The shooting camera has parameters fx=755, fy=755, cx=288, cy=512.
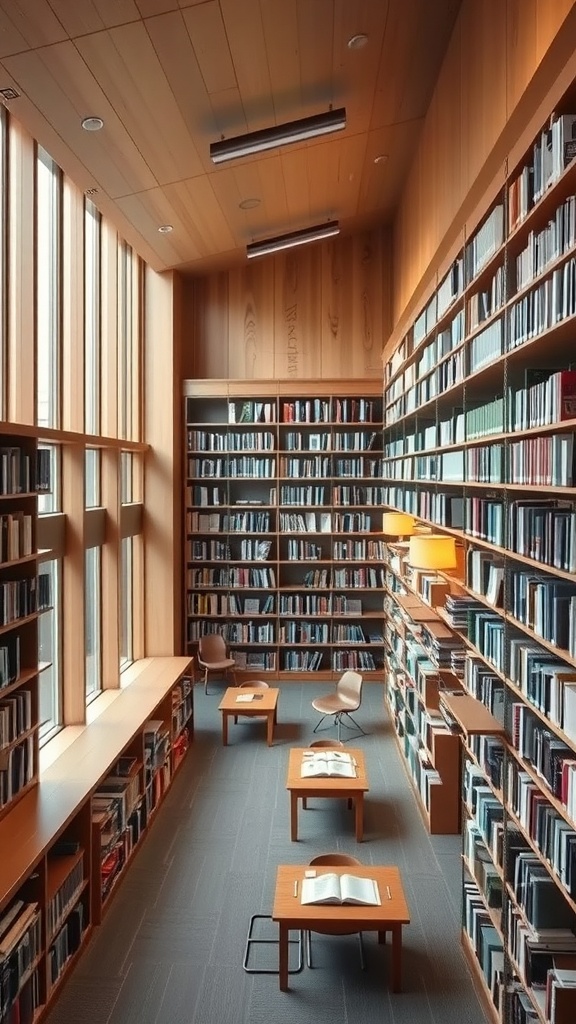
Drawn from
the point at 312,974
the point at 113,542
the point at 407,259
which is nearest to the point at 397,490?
the point at 407,259

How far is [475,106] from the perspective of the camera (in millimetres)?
3984

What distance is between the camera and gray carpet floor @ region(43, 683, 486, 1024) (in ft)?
11.5

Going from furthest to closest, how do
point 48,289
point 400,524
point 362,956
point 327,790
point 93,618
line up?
point 93,618 → point 400,524 → point 48,289 → point 327,790 → point 362,956

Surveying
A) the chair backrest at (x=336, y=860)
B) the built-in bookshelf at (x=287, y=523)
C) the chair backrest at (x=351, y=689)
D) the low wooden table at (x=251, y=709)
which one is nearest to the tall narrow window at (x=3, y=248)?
the chair backrest at (x=336, y=860)

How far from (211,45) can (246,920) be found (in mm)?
4892

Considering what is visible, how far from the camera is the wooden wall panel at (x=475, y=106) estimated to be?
9.32 feet

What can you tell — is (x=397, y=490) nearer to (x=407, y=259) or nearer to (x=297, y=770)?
(x=407, y=259)

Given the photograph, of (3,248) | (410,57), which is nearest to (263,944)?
(3,248)

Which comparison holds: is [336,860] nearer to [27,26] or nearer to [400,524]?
[400,524]

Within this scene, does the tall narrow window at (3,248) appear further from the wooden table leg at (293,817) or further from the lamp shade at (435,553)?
the wooden table leg at (293,817)

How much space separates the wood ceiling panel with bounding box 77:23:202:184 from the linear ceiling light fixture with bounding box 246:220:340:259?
2170 mm

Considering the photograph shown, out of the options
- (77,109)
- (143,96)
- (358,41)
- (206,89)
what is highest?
(358,41)

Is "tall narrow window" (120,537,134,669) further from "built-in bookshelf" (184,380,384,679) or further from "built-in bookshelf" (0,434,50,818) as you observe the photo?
"built-in bookshelf" (0,434,50,818)

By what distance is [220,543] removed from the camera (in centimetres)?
920
